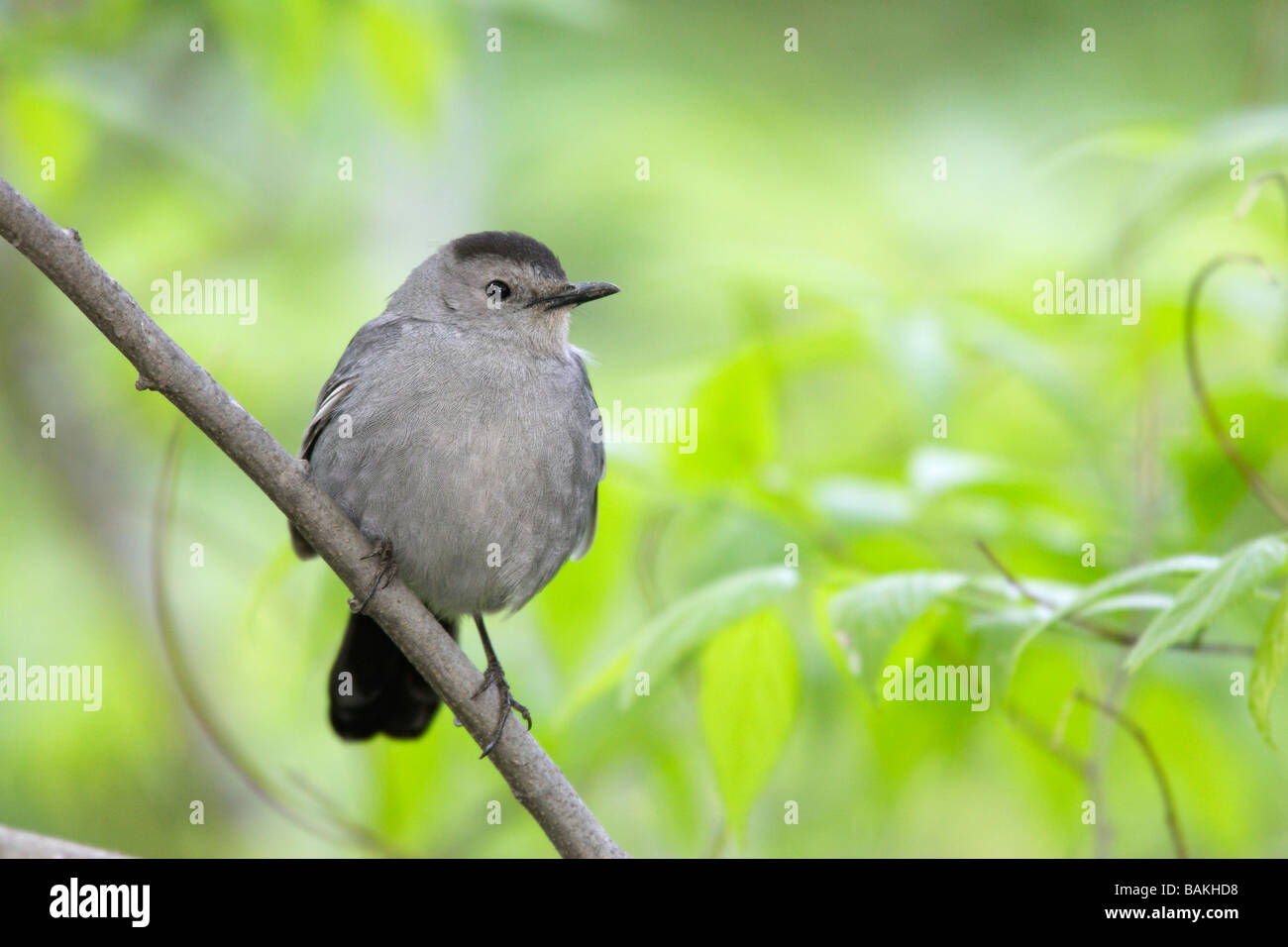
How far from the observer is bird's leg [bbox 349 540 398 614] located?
98.0 inches

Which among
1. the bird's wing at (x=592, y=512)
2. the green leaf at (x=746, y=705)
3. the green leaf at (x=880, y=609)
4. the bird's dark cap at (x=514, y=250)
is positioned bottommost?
the green leaf at (x=746, y=705)

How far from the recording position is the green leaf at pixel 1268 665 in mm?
1916

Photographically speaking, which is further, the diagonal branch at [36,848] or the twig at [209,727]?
the twig at [209,727]

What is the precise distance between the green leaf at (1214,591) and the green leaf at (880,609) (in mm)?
370

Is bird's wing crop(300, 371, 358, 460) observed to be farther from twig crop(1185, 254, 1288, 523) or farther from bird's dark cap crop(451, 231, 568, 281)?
twig crop(1185, 254, 1288, 523)

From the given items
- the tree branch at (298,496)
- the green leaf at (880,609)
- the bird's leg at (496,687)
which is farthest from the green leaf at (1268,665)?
the bird's leg at (496,687)

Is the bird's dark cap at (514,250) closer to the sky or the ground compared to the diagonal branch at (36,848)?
closer to the sky

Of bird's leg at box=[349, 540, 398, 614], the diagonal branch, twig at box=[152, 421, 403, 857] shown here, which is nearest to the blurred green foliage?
twig at box=[152, 421, 403, 857]

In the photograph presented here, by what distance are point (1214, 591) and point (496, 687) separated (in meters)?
1.62

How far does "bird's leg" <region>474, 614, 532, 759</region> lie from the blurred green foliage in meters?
0.14

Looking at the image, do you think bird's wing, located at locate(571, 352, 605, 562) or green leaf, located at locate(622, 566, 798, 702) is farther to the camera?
bird's wing, located at locate(571, 352, 605, 562)

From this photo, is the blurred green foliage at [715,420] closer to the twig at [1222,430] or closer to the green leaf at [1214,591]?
the green leaf at [1214,591]

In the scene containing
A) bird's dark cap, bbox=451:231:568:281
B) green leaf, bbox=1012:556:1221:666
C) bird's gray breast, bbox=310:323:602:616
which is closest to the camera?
green leaf, bbox=1012:556:1221:666

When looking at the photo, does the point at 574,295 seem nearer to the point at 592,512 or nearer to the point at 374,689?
the point at 592,512
